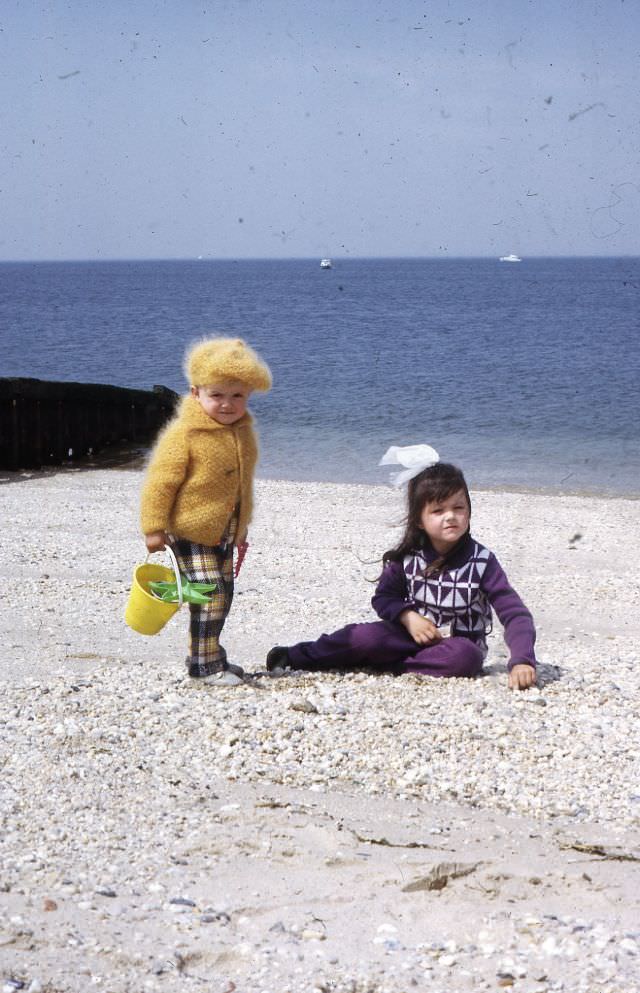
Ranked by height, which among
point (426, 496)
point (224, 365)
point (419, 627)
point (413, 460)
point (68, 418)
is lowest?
point (419, 627)

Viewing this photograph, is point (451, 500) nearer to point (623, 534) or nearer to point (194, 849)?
point (194, 849)

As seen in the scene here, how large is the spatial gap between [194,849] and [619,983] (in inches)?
57.1

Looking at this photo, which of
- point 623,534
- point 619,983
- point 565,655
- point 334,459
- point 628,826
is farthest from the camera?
point 334,459

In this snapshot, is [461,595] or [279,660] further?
[279,660]

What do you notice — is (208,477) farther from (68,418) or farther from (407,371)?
(407,371)

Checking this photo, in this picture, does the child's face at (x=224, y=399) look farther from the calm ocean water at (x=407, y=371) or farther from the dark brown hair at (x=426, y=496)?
the calm ocean water at (x=407, y=371)

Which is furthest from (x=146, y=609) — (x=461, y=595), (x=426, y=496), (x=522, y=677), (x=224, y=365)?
(x=522, y=677)

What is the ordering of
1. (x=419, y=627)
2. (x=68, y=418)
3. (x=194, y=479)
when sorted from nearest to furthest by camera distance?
(x=194, y=479)
(x=419, y=627)
(x=68, y=418)

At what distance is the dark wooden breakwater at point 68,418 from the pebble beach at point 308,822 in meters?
8.57

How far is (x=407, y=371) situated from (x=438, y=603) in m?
30.6

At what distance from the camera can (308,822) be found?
4.14 metres

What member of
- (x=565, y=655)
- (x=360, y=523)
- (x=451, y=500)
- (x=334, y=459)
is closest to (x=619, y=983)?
(x=451, y=500)

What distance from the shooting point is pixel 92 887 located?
367 cm

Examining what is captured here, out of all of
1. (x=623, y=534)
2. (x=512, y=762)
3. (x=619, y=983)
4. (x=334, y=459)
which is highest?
(x=334, y=459)
